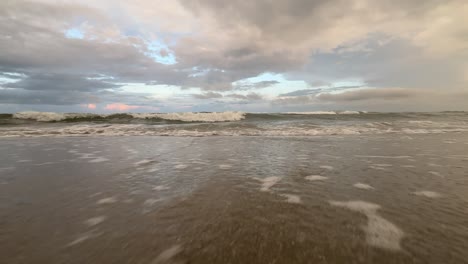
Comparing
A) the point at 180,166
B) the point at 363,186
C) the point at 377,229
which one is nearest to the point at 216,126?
the point at 180,166

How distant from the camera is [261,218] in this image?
7.00ft

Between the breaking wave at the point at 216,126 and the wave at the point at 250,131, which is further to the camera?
the breaking wave at the point at 216,126

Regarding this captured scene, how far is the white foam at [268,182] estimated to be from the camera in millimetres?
3043

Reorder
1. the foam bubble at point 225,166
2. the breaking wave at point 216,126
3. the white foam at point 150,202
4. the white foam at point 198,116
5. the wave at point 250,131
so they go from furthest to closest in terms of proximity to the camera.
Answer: the white foam at point 198,116, the breaking wave at point 216,126, the wave at point 250,131, the foam bubble at point 225,166, the white foam at point 150,202

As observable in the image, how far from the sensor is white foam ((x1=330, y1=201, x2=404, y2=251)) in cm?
171


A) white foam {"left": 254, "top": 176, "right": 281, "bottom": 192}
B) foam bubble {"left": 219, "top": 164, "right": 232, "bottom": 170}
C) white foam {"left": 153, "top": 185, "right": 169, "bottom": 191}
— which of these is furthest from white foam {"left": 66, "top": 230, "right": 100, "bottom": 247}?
foam bubble {"left": 219, "top": 164, "right": 232, "bottom": 170}

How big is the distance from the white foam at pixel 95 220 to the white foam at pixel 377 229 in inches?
90.2

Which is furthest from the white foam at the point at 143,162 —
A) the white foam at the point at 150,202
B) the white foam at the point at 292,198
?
the white foam at the point at 292,198

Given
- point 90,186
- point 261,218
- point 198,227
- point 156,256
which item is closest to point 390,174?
point 261,218

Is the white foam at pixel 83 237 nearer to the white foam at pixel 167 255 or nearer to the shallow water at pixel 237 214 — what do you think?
the shallow water at pixel 237 214

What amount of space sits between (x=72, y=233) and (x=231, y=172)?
2384 millimetres

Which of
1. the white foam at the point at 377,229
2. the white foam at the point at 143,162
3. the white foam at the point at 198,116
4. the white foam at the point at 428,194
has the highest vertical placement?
the white foam at the point at 198,116

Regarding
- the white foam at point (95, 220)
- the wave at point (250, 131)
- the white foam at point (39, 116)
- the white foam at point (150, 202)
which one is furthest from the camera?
the white foam at point (39, 116)

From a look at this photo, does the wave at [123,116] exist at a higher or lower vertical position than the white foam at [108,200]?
higher
